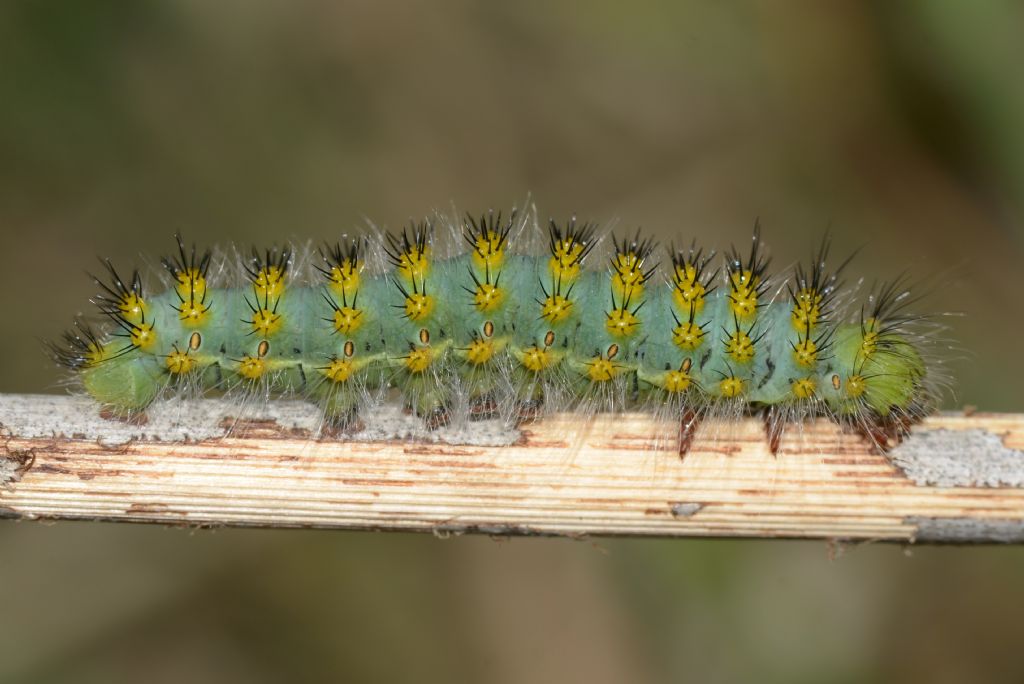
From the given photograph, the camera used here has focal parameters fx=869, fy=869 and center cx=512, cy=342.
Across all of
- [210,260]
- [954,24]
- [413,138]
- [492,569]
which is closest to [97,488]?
[210,260]

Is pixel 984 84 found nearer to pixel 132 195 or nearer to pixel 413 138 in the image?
pixel 413 138

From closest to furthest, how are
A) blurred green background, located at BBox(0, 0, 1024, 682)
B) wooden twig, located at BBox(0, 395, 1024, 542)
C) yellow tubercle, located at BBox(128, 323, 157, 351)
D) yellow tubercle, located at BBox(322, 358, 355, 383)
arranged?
wooden twig, located at BBox(0, 395, 1024, 542) → yellow tubercle, located at BBox(322, 358, 355, 383) → yellow tubercle, located at BBox(128, 323, 157, 351) → blurred green background, located at BBox(0, 0, 1024, 682)

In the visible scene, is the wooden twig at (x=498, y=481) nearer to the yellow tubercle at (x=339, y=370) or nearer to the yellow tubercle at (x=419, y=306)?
the yellow tubercle at (x=339, y=370)

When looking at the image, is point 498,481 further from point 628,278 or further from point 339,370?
point 628,278

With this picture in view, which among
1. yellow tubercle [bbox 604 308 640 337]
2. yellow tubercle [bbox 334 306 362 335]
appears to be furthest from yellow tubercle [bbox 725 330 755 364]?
yellow tubercle [bbox 334 306 362 335]

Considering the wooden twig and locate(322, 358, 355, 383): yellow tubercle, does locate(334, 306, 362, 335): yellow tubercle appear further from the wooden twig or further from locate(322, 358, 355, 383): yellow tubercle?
the wooden twig

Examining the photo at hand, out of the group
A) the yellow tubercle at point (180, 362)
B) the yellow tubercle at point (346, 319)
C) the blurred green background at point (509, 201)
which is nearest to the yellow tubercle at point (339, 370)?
the yellow tubercle at point (346, 319)

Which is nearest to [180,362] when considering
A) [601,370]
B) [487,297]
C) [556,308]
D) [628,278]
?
[487,297]
